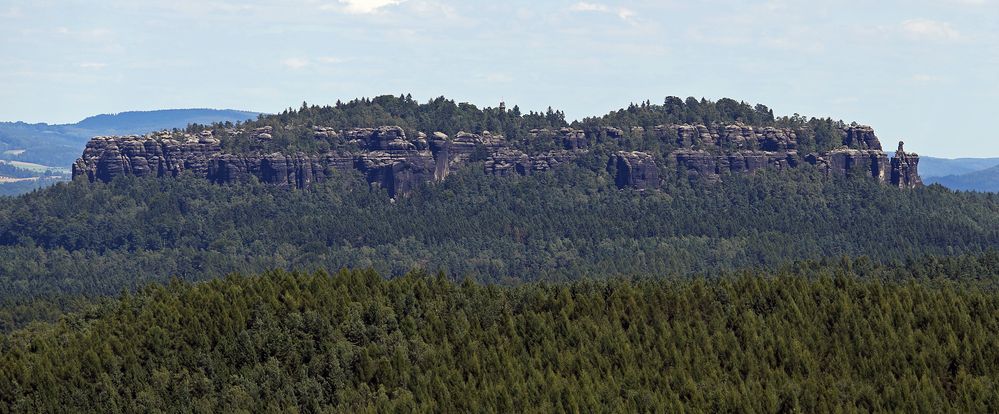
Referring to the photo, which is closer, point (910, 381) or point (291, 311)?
point (910, 381)

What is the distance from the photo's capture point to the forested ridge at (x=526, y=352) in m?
162

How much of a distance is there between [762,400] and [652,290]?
39027 mm

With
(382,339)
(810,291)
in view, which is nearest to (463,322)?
(382,339)

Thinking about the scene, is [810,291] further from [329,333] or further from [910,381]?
[329,333]

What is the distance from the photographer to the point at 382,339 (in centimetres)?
18050

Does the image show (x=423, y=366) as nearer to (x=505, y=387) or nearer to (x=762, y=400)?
(x=505, y=387)

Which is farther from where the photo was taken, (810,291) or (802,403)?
(810,291)

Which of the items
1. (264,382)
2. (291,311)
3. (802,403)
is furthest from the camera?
(291,311)

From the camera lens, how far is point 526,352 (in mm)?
178625

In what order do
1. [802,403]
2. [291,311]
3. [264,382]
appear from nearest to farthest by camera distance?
[802,403] → [264,382] → [291,311]

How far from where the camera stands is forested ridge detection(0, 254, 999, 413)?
16212cm

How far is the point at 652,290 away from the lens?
19588cm

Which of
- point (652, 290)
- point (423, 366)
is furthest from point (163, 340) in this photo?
point (652, 290)

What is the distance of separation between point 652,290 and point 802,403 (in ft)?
133
